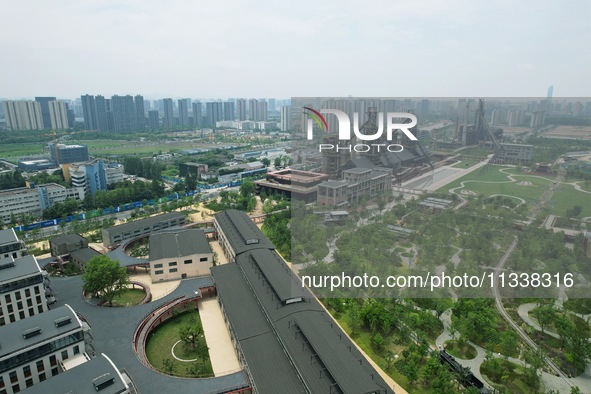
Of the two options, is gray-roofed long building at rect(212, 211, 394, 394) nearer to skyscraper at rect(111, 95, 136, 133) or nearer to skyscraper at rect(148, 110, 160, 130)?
skyscraper at rect(111, 95, 136, 133)

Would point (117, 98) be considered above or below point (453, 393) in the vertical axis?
above

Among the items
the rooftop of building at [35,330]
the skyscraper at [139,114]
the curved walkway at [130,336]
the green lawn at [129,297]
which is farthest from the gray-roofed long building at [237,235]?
the skyscraper at [139,114]

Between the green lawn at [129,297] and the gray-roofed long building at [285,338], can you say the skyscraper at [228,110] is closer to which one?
the green lawn at [129,297]

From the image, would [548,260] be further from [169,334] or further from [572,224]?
[169,334]

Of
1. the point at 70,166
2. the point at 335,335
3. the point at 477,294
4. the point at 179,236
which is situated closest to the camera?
the point at 335,335

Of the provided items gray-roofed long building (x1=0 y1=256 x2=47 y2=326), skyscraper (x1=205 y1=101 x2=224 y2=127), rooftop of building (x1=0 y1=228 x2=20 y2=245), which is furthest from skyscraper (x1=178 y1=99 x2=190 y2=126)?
gray-roofed long building (x1=0 y1=256 x2=47 y2=326)

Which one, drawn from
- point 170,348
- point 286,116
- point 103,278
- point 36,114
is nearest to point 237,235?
point 103,278

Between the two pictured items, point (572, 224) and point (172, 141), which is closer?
point (572, 224)

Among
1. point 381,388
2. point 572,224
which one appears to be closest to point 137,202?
point 381,388
